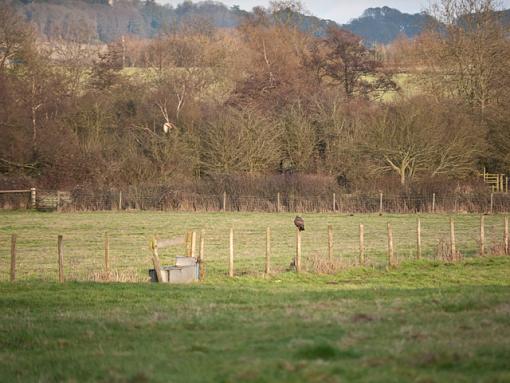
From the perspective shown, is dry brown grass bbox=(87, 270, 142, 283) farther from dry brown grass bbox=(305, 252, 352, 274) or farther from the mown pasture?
dry brown grass bbox=(305, 252, 352, 274)

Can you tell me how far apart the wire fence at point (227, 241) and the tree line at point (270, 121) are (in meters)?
9.86

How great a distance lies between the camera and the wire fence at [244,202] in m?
46.8

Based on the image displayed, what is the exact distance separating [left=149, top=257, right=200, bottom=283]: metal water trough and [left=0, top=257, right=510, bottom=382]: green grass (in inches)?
40.9

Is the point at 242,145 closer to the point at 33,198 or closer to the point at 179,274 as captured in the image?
the point at 33,198

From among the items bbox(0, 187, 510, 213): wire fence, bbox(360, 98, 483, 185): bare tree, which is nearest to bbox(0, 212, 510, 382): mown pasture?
bbox(0, 187, 510, 213): wire fence

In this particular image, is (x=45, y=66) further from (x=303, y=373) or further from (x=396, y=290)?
(x=303, y=373)

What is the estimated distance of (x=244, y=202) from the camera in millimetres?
50562

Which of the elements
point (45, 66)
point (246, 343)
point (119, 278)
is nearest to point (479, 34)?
point (45, 66)

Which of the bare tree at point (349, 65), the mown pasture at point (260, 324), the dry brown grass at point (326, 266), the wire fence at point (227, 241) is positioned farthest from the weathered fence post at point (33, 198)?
the dry brown grass at point (326, 266)

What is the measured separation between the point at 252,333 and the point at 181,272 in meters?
8.25

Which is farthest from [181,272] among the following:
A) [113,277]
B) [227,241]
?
[227,241]

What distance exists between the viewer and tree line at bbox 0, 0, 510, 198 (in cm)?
5353

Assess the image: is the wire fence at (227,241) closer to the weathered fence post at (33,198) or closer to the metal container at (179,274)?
the metal container at (179,274)

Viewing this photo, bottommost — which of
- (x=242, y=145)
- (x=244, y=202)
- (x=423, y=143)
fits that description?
(x=244, y=202)
